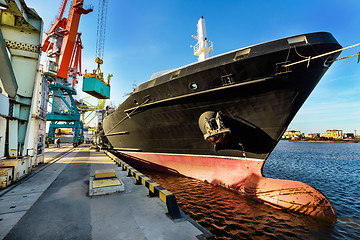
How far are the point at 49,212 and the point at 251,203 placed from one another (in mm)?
6611

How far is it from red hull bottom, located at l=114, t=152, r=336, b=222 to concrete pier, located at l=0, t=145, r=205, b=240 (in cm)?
425

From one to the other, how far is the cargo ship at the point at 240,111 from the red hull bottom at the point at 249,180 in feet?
0.09

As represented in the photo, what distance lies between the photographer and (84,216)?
334cm

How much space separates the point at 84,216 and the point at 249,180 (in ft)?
20.9

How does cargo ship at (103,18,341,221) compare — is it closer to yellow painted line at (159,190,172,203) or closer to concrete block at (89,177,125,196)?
yellow painted line at (159,190,172,203)

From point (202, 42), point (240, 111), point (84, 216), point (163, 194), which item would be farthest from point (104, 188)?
point (202, 42)

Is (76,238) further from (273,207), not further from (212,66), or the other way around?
(212,66)

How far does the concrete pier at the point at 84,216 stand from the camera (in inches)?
107

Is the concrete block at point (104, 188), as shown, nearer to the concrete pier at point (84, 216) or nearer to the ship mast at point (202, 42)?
the concrete pier at point (84, 216)

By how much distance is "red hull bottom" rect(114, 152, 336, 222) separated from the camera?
547 centimetres

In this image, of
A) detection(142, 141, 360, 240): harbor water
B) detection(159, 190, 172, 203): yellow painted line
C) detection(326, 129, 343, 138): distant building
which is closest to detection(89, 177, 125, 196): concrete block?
detection(159, 190, 172, 203): yellow painted line

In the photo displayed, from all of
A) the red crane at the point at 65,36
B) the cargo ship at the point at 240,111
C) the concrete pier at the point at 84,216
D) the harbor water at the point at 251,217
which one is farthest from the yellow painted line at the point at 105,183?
the red crane at the point at 65,36

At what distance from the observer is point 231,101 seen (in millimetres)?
7125

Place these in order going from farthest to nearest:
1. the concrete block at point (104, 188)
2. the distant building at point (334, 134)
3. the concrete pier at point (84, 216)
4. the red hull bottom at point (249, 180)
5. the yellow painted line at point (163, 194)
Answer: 1. the distant building at point (334, 134)
2. the red hull bottom at point (249, 180)
3. the concrete block at point (104, 188)
4. the yellow painted line at point (163, 194)
5. the concrete pier at point (84, 216)
